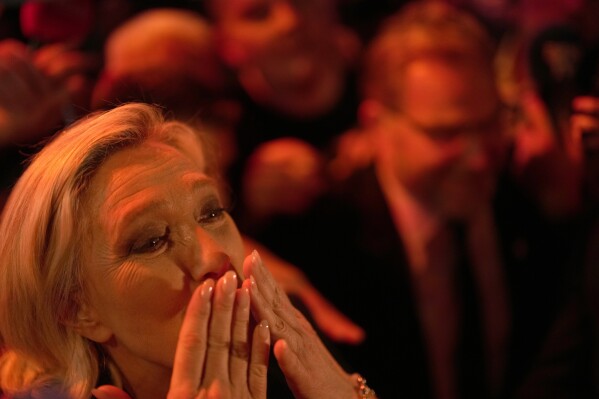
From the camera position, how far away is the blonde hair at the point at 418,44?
1914mm

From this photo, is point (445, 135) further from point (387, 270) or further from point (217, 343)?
point (217, 343)

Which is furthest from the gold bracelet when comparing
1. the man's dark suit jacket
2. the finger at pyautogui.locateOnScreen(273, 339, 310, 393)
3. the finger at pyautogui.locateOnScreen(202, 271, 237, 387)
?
the man's dark suit jacket

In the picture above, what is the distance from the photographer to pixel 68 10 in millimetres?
1529

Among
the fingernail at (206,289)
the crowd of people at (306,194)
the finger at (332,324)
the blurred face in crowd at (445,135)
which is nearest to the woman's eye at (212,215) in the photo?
the crowd of people at (306,194)

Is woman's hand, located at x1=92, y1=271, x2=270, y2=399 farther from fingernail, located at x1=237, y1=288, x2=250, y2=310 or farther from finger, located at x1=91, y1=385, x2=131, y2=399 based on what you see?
finger, located at x1=91, y1=385, x2=131, y2=399

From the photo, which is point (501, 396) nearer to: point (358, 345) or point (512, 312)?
point (512, 312)

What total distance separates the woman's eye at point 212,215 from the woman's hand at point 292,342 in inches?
4.0

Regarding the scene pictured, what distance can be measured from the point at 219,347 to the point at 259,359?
0.06 m

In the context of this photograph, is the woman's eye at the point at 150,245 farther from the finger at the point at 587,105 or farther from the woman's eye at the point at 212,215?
the finger at the point at 587,105

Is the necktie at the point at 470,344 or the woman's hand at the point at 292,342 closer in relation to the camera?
the woman's hand at the point at 292,342

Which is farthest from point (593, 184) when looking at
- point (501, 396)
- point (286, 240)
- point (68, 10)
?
point (68, 10)

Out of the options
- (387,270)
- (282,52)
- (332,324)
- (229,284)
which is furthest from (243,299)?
(282,52)

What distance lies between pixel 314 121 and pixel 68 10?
0.97 metres

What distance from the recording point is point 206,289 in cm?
85
